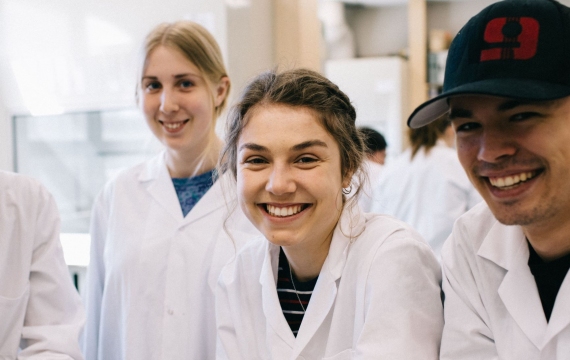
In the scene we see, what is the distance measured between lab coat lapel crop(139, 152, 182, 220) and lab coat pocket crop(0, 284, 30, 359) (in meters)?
0.45

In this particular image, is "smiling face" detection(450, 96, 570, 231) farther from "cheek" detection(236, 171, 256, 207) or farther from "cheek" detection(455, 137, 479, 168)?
"cheek" detection(236, 171, 256, 207)

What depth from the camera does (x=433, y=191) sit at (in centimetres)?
284

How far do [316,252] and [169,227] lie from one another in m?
0.50

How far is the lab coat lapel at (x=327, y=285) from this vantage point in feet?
3.69

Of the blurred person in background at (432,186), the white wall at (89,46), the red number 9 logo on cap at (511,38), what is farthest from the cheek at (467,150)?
the blurred person in background at (432,186)

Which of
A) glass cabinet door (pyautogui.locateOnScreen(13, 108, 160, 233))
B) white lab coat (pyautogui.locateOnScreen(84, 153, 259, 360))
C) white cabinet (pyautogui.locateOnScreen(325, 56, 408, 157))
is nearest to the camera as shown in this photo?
white lab coat (pyautogui.locateOnScreen(84, 153, 259, 360))

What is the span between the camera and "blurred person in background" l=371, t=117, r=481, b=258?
279 cm

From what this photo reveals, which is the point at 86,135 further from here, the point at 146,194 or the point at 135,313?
the point at 135,313

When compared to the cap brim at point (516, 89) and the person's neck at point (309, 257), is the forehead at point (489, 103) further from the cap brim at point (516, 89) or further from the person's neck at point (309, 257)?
the person's neck at point (309, 257)

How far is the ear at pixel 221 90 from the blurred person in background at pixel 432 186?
136 cm

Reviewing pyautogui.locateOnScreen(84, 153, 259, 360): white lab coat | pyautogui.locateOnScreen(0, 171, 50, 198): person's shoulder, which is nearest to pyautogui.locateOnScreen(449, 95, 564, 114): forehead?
pyautogui.locateOnScreen(84, 153, 259, 360): white lab coat

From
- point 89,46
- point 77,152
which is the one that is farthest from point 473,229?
point 77,152

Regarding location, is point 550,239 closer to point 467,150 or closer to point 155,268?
point 467,150

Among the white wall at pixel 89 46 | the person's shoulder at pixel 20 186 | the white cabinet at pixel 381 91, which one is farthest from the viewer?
the white cabinet at pixel 381 91
